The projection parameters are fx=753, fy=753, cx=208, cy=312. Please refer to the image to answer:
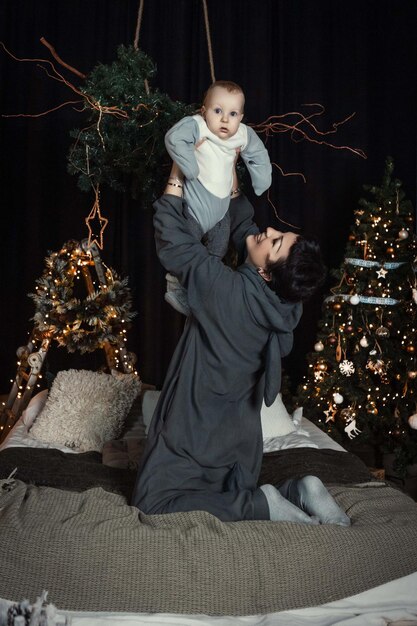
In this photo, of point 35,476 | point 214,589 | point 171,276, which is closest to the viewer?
point 214,589

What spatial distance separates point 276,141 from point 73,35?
1610 mm

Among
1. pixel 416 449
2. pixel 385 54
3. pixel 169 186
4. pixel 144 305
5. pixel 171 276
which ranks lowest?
pixel 416 449

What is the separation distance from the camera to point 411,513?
240 centimetres

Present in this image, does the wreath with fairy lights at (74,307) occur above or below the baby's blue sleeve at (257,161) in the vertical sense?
below

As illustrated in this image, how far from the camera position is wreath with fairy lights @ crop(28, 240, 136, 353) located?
4000 mm

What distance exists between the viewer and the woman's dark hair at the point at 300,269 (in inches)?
92.2

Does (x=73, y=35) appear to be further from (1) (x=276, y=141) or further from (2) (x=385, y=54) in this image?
(2) (x=385, y=54)

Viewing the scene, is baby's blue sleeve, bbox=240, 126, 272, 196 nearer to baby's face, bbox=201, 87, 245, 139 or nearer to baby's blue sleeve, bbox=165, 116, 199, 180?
baby's face, bbox=201, 87, 245, 139

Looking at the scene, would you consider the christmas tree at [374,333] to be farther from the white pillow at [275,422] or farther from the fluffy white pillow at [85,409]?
the fluffy white pillow at [85,409]

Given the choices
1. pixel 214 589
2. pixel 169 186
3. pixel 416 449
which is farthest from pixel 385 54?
pixel 214 589

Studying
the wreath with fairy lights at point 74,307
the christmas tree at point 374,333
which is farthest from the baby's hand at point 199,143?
the christmas tree at point 374,333

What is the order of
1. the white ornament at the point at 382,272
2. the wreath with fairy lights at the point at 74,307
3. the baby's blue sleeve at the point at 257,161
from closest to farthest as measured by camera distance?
1. the baby's blue sleeve at the point at 257,161
2. the wreath with fairy lights at the point at 74,307
3. the white ornament at the point at 382,272

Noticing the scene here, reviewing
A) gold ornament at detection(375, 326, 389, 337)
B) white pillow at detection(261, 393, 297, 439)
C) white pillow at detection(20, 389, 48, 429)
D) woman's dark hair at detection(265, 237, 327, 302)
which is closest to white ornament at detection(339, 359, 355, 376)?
gold ornament at detection(375, 326, 389, 337)

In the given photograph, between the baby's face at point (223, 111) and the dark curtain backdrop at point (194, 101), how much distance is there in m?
2.94
